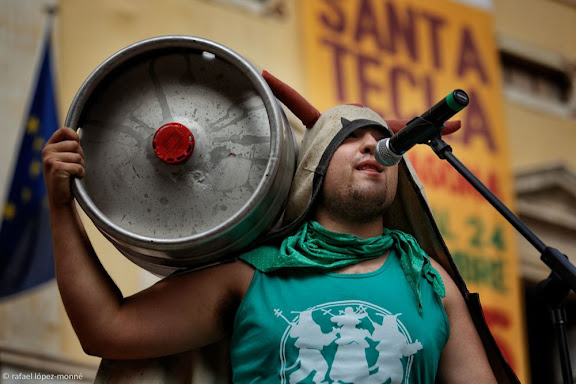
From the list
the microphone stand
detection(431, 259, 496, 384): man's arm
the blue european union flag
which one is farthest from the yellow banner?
the microphone stand

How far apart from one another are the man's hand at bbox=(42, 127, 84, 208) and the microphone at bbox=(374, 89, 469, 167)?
0.70 meters

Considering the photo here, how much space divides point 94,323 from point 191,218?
328mm

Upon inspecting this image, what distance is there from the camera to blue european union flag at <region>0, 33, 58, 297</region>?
466 cm

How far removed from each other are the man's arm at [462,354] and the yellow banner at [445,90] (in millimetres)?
4033

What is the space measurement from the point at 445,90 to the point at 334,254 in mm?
5059

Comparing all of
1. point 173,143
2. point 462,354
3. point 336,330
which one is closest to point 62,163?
point 173,143

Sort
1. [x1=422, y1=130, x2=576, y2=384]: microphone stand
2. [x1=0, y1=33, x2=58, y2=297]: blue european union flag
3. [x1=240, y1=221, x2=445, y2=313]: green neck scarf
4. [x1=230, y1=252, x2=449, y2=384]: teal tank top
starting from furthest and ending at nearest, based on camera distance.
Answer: [x1=0, y1=33, x2=58, y2=297]: blue european union flag → [x1=240, y1=221, x2=445, y2=313]: green neck scarf → [x1=230, y1=252, x2=449, y2=384]: teal tank top → [x1=422, y1=130, x2=576, y2=384]: microphone stand

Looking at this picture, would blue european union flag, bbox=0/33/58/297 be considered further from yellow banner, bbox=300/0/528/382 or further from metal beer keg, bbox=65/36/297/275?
metal beer keg, bbox=65/36/297/275

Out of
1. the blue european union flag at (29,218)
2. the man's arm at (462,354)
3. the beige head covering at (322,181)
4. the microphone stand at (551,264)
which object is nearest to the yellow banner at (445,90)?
the blue european union flag at (29,218)

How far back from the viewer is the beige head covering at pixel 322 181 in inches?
90.4

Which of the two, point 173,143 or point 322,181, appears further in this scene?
point 322,181

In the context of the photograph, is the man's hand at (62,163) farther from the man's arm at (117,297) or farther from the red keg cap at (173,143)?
the red keg cap at (173,143)

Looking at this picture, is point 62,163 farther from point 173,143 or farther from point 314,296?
point 314,296

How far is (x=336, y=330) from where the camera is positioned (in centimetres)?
210
